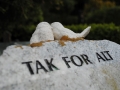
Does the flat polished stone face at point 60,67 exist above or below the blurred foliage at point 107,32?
above

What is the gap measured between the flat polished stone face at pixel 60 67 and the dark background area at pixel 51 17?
3909 millimetres

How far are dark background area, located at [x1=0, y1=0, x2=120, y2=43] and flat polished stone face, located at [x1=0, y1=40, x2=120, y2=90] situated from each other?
12.8 feet

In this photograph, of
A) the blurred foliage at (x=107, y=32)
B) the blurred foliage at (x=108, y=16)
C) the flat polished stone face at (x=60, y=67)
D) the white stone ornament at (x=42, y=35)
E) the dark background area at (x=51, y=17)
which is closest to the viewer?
the flat polished stone face at (x=60, y=67)

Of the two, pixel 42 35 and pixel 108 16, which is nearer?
pixel 42 35

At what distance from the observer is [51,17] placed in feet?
64.8

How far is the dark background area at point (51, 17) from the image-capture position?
795cm

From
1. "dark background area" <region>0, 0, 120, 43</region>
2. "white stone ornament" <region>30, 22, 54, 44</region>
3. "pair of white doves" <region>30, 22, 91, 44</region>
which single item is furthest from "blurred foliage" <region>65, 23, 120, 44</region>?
"white stone ornament" <region>30, 22, 54, 44</region>

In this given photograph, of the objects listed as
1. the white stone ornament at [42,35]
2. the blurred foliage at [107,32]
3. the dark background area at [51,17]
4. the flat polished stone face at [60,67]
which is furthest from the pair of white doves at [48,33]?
the blurred foliage at [107,32]

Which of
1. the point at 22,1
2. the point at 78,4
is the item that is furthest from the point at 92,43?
the point at 78,4

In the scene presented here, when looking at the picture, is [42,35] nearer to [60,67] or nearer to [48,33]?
[48,33]

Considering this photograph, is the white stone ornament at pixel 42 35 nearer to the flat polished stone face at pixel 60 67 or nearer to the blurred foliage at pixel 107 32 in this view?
the flat polished stone face at pixel 60 67

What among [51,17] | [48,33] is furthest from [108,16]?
[48,33]

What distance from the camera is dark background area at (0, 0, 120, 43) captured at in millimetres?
7954

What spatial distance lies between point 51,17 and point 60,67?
54.1 ft
